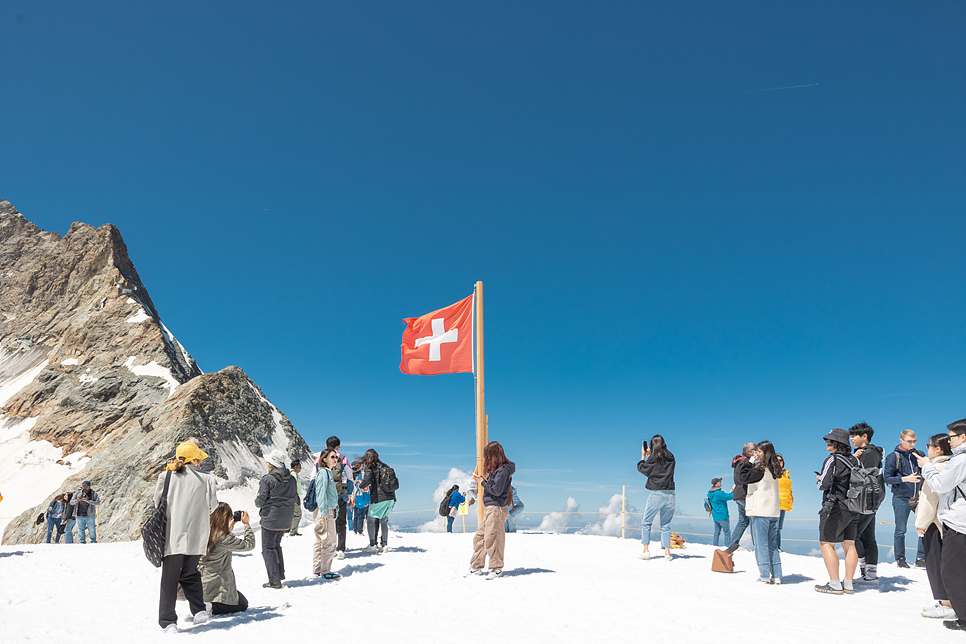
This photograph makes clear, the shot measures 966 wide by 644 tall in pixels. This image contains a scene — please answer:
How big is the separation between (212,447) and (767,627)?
2590 centimetres

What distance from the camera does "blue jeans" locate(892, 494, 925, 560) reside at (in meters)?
10.3

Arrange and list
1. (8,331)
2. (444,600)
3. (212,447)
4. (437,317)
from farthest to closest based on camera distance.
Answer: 1. (8,331)
2. (212,447)
3. (437,317)
4. (444,600)

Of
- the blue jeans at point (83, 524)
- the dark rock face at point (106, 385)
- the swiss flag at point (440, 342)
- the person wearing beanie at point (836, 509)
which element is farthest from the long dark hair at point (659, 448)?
the dark rock face at point (106, 385)

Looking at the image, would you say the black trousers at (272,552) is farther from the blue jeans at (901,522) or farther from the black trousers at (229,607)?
the blue jeans at (901,522)

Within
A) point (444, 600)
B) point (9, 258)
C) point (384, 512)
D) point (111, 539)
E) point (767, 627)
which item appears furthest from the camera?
point (9, 258)

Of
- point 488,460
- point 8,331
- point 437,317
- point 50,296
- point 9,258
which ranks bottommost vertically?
point 488,460

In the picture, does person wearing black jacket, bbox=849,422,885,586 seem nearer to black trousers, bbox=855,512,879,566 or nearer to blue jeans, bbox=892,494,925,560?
black trousers, bbox=855,512,879,566

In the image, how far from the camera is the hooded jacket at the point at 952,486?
6.05 m

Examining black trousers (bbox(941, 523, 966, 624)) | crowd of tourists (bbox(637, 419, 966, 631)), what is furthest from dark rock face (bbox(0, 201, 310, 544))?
black trousers (bbox(941, 523, 966, 624))

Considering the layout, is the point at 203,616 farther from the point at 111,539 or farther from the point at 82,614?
the point at 111,539

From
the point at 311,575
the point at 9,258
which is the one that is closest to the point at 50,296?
the point at 9,258

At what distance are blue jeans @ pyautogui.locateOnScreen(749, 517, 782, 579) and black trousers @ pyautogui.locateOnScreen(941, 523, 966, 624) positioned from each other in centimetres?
247

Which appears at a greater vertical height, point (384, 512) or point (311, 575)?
point (384, 512)

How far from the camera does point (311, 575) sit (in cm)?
930
